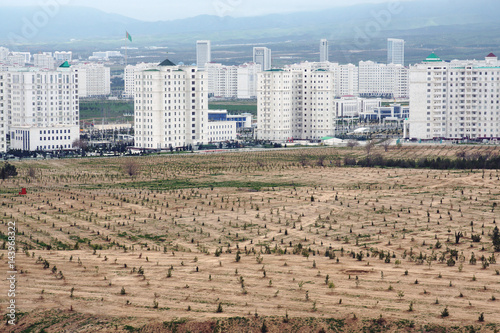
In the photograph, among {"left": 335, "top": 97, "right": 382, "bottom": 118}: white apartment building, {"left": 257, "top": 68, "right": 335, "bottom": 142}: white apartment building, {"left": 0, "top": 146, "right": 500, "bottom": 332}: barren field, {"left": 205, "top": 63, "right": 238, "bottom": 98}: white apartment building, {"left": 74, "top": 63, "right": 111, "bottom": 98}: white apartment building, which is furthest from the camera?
{"left": 205, "top": 63, "right": 238, "bottom": 98}: white apartment building

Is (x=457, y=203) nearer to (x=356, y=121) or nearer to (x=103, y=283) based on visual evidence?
(x=103, y=283)

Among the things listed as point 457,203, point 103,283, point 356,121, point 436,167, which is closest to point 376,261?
point 103,283

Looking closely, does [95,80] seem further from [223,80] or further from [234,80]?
[234,80]

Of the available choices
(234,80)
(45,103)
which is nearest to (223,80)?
(234,80)

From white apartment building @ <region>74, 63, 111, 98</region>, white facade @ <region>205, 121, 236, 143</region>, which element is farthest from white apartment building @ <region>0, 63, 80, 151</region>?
white apartment building @ <region>74, 63, 111, 98</region>

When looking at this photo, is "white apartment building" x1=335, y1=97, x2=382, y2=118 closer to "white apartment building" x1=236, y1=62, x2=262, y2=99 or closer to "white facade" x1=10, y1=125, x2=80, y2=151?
"white apartment building" x1=236, y1=62, x2=262, y2=99
